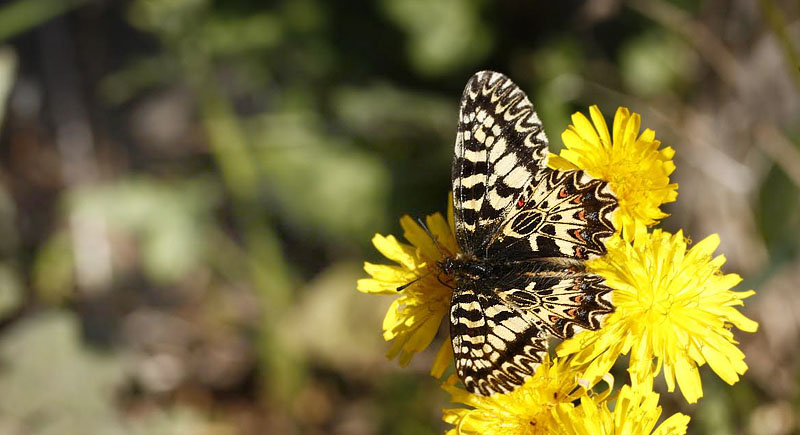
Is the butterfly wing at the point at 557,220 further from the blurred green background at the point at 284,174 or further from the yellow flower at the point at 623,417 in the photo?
the blurred green background at the point at 284,174

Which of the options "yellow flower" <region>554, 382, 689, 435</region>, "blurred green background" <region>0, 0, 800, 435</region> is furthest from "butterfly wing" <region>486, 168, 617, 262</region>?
"blurred green background" <region>0, 0, 800, 435</region>

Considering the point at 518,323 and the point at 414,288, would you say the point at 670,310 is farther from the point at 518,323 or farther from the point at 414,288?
the point at 414,288

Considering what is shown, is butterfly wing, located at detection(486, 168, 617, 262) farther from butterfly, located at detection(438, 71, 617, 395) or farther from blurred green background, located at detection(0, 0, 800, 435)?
blurred green background, located at detection(0, 0, 800, 435)

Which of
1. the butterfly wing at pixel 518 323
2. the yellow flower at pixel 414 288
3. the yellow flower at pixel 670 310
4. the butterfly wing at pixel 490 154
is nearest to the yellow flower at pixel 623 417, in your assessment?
the yellow flower at pixel 670 310

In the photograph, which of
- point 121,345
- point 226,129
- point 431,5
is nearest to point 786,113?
point 431,5

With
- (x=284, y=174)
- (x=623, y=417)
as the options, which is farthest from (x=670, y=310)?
(x=284, y=174)

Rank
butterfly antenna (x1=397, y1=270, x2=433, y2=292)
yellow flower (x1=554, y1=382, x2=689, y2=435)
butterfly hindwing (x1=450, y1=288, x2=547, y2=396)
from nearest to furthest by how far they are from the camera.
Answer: butterfly hindwing (x1=450, y1=288, x2=547, y2=396), yellow flower (x1=554, y1=382, x2=689, y2=435), butterfly antenna (x1=397, y1=270, x2=433, y2=292)
